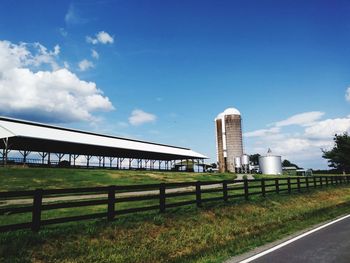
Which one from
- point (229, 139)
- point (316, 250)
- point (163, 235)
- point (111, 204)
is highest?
point (229, 139)

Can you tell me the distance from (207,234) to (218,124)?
6949cm

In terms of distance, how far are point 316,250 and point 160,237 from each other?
4.54 m

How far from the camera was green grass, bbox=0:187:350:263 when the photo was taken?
305 inches

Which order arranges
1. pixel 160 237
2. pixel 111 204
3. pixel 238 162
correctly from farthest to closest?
pixel 238 162, pixel 111 204, pixel 160 237

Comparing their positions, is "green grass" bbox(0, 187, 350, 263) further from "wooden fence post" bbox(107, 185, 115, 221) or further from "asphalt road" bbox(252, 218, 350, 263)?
"asphalt road" bbox(252, 218, 350, 263)

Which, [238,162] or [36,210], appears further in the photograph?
[238,162]

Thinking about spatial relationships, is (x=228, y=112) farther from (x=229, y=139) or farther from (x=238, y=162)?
(x=238, y=162)

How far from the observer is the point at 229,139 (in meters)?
76.6

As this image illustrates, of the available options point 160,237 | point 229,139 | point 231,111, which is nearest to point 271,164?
point 229,139

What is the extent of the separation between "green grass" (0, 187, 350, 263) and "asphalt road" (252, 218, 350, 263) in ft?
3.18

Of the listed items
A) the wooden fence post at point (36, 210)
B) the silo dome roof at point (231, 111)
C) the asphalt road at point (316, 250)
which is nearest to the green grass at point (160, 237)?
the wooden fence post at point (36, 210)

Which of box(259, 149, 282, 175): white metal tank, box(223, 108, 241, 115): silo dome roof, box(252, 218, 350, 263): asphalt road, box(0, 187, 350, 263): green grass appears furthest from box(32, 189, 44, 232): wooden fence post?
box(223, 108, 241, 115): silo dome roof

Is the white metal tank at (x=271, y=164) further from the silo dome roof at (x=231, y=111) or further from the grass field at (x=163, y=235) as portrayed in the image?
the grass field at (x=163, y=235)

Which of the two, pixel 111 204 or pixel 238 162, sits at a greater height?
pixel 238 162
